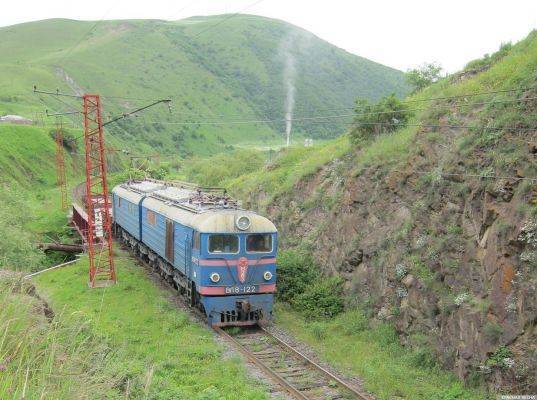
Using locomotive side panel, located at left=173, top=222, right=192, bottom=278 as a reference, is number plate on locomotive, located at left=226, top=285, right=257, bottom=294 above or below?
below

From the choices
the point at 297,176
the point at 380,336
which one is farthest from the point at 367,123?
the point at 380,336

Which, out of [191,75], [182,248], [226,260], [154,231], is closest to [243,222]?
[226,260]

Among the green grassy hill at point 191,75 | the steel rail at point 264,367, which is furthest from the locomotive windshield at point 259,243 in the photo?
the green grassy hill at point 191,75

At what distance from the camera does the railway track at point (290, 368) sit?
38.7ft

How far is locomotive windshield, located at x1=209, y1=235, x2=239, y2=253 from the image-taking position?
53.0 feet

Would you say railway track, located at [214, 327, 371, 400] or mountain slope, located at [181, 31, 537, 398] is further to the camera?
railway track, located at [214, 327, 371, 400]

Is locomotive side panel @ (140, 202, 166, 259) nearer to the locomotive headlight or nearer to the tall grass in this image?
the locomotive headlight

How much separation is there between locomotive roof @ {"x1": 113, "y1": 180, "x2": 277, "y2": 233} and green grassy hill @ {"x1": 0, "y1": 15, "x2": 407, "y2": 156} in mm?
57925

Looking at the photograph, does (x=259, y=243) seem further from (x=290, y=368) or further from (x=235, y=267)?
(x=290, y=368)

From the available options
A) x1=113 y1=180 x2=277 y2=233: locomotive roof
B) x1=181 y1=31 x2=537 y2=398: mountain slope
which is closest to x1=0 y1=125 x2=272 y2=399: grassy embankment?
x1=113 y1=180 x2=277 y2=233: locomotive roof

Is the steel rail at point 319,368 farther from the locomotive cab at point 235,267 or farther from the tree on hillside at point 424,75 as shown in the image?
the tree on hillside at point 424,75

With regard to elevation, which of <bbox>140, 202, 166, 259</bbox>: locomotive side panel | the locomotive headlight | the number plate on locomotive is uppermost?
the locomotive headlight

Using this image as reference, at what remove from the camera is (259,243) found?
1669 centimetres

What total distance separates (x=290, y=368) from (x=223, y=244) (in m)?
4.37
